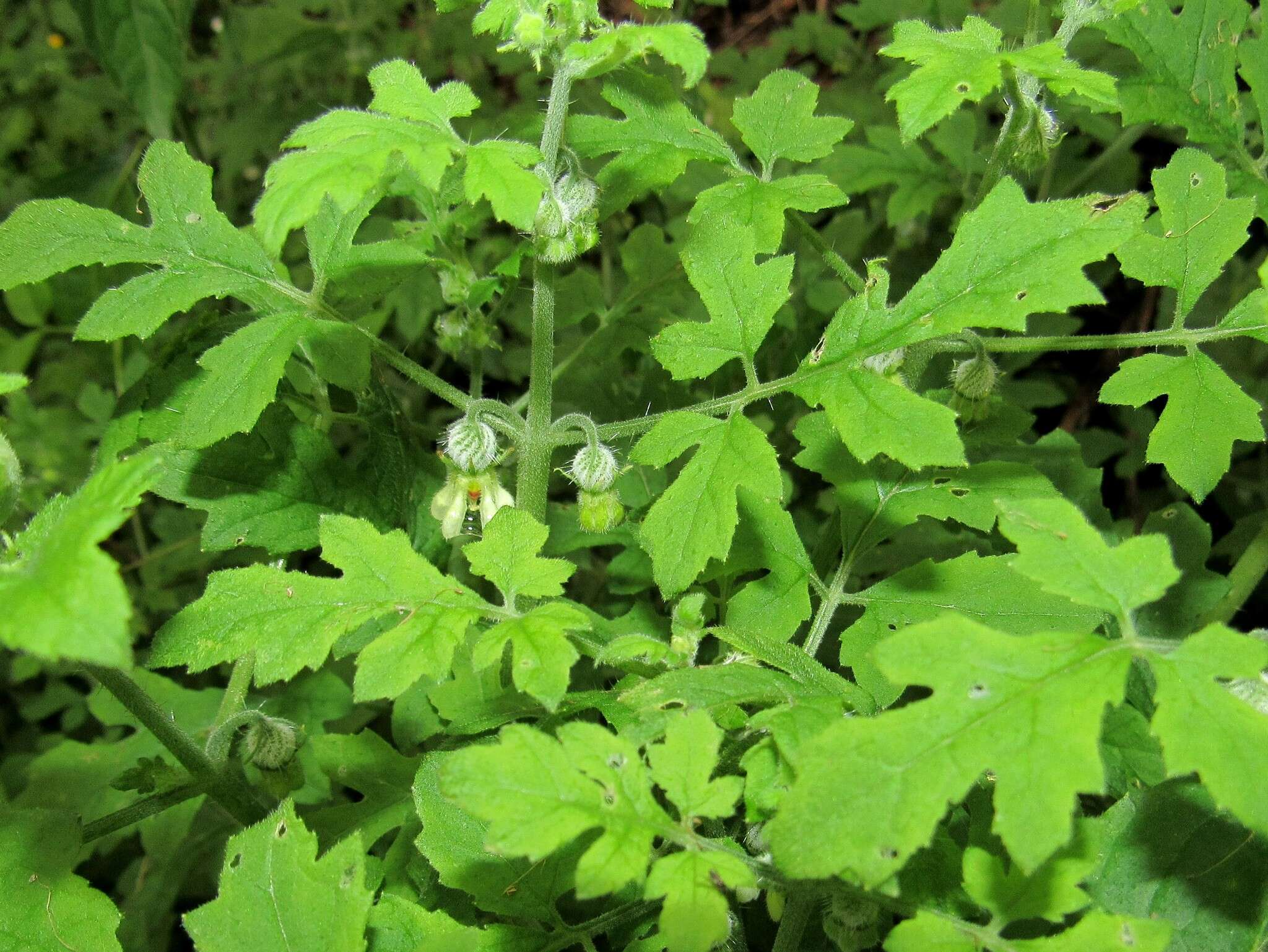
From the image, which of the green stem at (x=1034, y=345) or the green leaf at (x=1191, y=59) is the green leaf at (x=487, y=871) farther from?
the green leaf at (x=1191, y=59)

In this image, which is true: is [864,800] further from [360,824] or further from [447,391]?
[360,824]

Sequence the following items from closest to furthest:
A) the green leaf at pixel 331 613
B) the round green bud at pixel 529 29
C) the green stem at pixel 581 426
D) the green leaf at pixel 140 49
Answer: the green leaf at pixel 331 613
the round green bud at pixel 529 29
the green stem at pixel 581 426
the green leaf at pixel 140 49

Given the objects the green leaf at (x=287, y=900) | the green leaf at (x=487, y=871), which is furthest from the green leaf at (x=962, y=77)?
the green leaf at (x=287, y=900)

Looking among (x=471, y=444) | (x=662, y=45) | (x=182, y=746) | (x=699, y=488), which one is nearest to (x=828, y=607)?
(x=699, y=488)

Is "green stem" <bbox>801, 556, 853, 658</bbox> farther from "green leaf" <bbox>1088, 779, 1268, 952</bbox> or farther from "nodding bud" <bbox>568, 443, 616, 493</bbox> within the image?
"green leaf" <bbox>1088, 779, 1268, 952</bbox>

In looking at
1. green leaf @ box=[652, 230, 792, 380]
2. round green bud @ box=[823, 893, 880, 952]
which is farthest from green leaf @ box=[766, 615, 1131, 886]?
green leaf @ box=[652, 230, 792, 380]

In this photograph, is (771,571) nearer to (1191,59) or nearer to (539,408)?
(539,408)

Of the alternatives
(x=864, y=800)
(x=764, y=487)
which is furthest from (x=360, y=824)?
(x=864, y=800)
